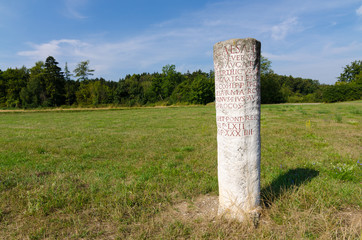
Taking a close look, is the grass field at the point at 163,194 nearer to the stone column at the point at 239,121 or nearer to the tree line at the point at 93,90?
the stone column at the point at 239,121

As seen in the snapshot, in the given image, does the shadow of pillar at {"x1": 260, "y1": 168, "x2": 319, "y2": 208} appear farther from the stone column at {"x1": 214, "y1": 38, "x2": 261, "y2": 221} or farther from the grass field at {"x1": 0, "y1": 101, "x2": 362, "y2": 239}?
the stone column at {"x1": 214, "y1": 38, "x2": 261, "y2": 221}

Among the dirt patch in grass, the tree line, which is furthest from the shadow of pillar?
the tree line

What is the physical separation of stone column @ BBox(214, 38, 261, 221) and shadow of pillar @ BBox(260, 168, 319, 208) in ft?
1.85

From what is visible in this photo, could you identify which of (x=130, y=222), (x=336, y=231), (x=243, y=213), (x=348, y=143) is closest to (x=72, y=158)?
(x=130, y=222)

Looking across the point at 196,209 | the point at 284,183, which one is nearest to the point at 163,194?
the point at 196,209

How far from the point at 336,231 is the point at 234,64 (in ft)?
8.46

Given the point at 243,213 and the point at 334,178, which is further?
the point at 334,178

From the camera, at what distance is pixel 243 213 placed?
342cm

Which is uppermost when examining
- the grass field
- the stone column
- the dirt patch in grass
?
the stone column

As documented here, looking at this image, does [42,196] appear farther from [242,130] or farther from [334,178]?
[334,178]

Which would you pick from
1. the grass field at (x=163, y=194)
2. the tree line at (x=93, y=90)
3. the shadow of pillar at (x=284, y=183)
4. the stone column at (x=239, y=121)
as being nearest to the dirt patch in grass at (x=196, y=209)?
the grass field at (x=163, y=194)

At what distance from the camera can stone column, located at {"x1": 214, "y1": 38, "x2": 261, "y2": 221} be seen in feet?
10.9

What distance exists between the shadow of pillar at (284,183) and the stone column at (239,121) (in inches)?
22.2

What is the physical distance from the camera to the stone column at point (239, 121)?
3326 millimetres
